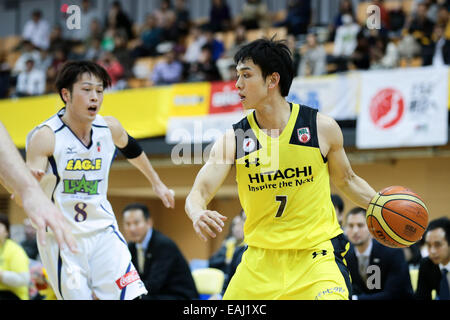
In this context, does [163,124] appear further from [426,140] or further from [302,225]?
[302,225]

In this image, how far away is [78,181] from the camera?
5.45m

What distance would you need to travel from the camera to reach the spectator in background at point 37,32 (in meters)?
20.8

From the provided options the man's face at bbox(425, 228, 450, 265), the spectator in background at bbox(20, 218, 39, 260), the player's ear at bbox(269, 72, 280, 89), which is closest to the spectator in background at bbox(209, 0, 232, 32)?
the spectator in background at bbox(20, 218, 39, 260)

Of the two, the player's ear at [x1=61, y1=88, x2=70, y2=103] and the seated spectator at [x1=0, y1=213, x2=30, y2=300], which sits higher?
the player's ear at [x1=61, y1=88, x2=70, y2=103]

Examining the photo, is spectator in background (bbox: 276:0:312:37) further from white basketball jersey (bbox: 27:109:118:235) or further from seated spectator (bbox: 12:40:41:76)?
white basketball jersey (bbox: 27:109:118:235)

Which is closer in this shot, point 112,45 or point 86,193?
point 86,193

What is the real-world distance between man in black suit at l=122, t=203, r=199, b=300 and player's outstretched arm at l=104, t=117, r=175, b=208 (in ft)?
6.84

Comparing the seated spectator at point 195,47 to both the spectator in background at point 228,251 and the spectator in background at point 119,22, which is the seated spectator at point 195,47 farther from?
the spectator in background at point 228,251

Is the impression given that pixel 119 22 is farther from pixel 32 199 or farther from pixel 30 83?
pixel 32 199

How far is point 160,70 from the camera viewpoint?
53.8 ft

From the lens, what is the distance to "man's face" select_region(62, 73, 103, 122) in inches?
219

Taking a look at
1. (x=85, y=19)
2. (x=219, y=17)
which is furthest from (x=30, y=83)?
(x=219, y=17)
